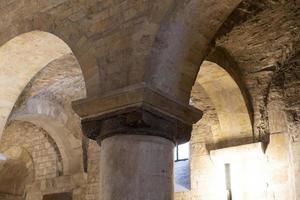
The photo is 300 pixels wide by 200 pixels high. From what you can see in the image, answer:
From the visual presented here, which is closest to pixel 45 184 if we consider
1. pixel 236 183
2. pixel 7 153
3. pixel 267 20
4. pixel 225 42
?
pixel 7 153

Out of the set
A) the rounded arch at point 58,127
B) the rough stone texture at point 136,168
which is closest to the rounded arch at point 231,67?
the rough stone texture at point 136,168

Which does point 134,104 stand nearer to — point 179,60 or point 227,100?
point 179,60

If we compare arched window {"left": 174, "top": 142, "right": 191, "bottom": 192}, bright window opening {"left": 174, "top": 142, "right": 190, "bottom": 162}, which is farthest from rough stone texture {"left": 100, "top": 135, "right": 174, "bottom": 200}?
bright window opening {"left": 174, "top": 142, "right": 190, "bottom": 162}

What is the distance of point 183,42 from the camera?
4.21 meters

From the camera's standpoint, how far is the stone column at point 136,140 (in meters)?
3.75

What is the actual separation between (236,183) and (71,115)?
14.6 ft

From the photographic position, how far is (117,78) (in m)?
4.11

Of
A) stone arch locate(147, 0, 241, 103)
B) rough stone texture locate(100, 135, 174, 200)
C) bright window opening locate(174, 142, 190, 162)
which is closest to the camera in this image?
rough stone texture locate(100, 135, 174, 200)

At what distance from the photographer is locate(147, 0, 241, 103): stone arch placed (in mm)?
4086

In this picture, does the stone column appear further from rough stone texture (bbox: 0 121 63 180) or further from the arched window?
rough stone texture (bbox: 0 121 63 180)

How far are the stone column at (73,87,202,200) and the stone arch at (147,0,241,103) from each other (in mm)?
225

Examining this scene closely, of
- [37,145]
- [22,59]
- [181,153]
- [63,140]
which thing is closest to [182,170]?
[181,153]

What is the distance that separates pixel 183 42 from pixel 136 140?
1.02 metres

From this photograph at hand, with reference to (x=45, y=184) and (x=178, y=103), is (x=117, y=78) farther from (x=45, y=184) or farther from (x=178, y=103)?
(x=45, y=184)
